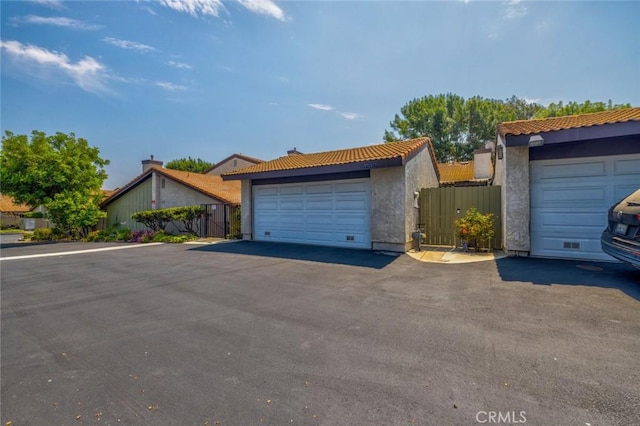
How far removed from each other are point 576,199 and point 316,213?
7.43 m

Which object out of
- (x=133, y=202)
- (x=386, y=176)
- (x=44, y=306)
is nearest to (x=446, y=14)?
(x=386, y=176)

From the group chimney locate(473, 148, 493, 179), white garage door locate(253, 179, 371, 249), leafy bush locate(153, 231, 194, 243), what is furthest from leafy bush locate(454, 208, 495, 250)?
leafy bush locate(153, 231, 194, 243)

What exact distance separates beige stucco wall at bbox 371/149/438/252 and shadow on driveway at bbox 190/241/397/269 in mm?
703

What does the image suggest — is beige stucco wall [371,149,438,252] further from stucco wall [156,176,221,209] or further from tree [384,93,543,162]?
tree [384,93,543,162]

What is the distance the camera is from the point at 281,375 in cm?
263

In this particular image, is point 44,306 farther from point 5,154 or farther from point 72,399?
point 5,154

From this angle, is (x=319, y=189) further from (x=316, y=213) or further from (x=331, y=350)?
(x=331, y=350)

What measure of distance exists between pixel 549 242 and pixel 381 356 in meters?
6.87

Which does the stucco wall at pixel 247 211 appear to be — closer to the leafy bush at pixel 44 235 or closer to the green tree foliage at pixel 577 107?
the leafy bush at pixel 44 235

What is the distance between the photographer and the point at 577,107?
27594mm

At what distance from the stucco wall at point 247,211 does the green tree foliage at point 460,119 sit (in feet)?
73.6

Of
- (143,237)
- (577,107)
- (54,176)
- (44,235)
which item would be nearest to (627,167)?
(143,237)

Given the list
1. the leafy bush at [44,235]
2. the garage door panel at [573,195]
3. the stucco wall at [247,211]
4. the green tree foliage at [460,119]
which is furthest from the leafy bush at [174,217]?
the green tree foliage at [460,119]

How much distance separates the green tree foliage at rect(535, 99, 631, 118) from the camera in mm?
26347
